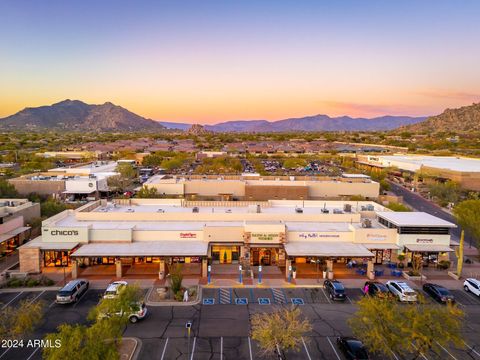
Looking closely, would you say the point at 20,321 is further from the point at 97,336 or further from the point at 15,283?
the point at 15,283

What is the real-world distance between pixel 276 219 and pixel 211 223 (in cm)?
701

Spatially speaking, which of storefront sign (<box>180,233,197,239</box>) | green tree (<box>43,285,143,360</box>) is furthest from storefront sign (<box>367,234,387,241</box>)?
green tree (<box>43,285,143,360</box>)

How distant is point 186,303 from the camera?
27406 millimetres

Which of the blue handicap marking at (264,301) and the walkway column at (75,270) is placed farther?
the walkway column at (75,270)

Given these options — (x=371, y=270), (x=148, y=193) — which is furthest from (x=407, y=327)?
(x=148, y=193)

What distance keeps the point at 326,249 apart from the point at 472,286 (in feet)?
40.9

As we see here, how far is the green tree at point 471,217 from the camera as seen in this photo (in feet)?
123

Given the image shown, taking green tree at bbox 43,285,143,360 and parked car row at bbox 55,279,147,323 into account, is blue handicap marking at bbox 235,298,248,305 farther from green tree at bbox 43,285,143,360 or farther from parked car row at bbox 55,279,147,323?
green tree at bbox 43,285,143,360

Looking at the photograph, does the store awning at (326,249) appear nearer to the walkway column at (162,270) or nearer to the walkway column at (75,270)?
the walkway column at (162,270)

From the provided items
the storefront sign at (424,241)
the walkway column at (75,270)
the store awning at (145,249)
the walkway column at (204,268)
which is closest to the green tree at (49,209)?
the store awning at (145,249)

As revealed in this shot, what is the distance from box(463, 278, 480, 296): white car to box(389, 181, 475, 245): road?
1516 cm

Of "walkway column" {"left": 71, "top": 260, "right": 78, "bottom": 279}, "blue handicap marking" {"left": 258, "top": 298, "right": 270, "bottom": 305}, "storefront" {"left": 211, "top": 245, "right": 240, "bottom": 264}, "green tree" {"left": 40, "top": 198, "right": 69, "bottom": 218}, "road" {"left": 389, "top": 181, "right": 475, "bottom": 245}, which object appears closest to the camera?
"blue handicap marking" {"left": 258, "top": 298, "right": 270, "bottom": 305}

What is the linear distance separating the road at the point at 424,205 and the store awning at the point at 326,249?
20.3 meters

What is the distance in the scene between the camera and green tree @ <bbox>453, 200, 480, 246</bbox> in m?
37.5
